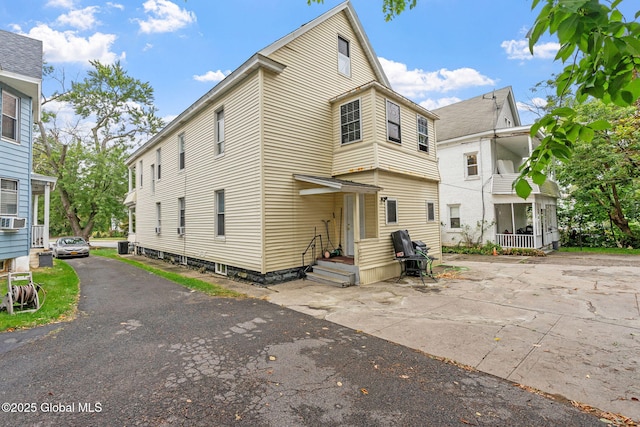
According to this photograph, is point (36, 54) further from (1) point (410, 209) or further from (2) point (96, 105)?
(2) point (96, 105)

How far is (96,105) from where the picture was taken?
27.6 meters

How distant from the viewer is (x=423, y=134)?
12.0m

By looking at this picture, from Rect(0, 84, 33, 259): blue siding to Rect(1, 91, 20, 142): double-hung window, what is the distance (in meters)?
0.14

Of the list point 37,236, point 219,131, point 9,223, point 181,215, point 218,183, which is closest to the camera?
point 9,223

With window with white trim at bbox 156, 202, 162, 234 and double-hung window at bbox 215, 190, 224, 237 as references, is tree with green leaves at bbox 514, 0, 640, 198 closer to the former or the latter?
double-hung window at bbox 215, 190, 224, 237

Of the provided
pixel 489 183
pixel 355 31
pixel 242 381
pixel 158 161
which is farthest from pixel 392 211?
pixel 158 161

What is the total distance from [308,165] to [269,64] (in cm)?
328

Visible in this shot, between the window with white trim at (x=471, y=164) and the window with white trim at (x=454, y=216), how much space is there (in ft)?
6.51

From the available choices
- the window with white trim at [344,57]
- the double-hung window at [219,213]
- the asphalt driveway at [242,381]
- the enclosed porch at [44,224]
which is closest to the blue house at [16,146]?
the enclosed porch at [44,224]

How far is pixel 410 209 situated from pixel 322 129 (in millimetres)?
4407

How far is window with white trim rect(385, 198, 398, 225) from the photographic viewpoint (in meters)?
9.97

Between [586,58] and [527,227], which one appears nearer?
[586,58]

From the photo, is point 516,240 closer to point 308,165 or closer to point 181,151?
point 308,165

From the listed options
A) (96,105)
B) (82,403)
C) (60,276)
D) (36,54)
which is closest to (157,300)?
(82,403)
